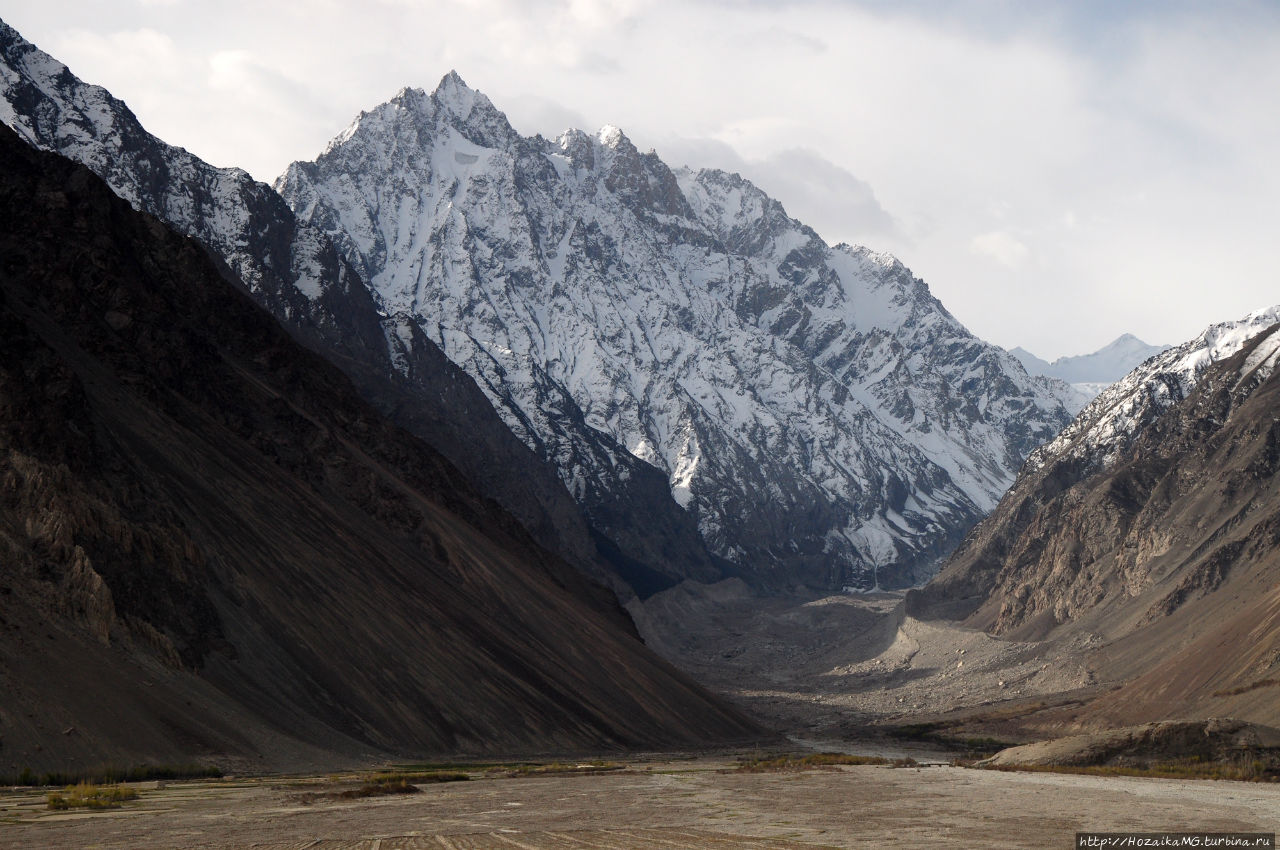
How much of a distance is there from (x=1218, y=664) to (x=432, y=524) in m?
71.3

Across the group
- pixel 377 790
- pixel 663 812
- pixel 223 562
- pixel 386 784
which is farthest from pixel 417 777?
pixel 223 562

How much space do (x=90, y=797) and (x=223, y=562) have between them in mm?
41688

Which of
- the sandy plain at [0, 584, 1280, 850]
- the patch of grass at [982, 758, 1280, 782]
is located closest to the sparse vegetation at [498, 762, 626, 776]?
the sandy plain at [0, 584, 1280, 850]

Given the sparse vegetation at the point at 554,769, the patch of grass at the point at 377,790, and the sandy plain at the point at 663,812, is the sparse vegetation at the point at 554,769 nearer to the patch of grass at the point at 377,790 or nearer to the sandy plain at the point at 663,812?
the sandy plain at the point at 663,812

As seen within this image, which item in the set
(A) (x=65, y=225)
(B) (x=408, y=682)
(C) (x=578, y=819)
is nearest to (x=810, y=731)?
(B) (x=408, y=682)

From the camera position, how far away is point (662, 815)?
141 feet

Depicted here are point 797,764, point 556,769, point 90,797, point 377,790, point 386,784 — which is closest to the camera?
point 90,797

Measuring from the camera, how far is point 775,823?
39.5 m

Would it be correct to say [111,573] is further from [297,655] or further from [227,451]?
[227,451]

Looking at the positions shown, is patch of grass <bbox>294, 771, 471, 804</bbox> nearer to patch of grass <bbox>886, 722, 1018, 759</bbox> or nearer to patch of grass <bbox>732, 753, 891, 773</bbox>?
patch of grass <bbox>732, 753, 891, 773</bbox>

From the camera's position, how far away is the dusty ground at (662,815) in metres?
34.5

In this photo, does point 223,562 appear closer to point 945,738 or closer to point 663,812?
point 663,812

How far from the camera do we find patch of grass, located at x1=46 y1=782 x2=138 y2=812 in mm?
40188

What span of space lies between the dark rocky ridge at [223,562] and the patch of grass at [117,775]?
1313 mm
